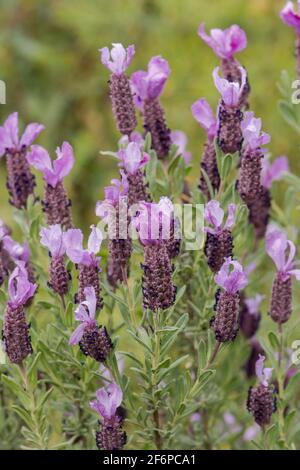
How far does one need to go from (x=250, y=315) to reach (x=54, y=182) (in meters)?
0.41

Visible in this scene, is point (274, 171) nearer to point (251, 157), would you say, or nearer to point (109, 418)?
point (251, 157)

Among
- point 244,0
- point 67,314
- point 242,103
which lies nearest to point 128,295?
point 67,314

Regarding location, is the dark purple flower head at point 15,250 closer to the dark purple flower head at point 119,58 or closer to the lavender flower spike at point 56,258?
the lavender flower spike at point 56,258

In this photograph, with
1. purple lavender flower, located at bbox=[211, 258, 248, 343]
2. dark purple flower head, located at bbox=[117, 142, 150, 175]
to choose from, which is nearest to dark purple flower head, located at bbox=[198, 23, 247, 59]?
dark purple flower head, located at bbox=[117, 142, 150, 175]

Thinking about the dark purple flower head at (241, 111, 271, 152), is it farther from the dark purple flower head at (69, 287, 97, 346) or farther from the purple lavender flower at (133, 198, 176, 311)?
the dark purple flower head at (69, 287, 97, 346)

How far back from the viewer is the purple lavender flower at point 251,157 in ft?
3.62

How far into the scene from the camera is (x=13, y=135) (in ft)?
4.08

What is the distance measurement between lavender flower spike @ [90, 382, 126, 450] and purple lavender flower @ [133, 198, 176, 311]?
0.13 metres

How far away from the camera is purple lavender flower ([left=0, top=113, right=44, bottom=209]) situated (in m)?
1.24

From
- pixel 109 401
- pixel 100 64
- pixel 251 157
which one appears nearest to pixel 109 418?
pixel 109 401

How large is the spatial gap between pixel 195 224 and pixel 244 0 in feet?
6.10

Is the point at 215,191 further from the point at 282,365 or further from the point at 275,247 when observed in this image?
the point at 282,365

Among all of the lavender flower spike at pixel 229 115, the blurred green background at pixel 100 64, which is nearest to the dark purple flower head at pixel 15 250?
the lavender flower spike at pixel 229 115

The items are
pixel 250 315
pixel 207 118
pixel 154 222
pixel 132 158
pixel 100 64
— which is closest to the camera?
pixel 154 222
